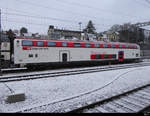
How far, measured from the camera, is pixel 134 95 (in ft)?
18.8

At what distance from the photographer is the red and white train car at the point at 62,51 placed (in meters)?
11.8

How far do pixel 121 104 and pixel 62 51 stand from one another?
999cm

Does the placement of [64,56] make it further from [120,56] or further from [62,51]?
[120,56]

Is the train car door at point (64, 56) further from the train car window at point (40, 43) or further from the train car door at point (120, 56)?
the train car door at point (120, 56)

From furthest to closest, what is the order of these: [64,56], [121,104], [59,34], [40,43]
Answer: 1. [59,34]
2. [64,56]
3. [40,43]
4. [121,104]

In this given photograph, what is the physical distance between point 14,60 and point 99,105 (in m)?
9.62

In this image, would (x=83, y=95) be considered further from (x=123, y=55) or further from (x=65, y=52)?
(x=123, y=55)

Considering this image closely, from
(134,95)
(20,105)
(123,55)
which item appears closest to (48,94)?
(20,105)

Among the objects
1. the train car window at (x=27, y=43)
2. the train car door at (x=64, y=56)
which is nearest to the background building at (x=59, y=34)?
the train car door at (x=64, y=56)

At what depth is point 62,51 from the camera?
1384 cm

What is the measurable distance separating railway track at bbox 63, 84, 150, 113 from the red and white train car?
910 cm

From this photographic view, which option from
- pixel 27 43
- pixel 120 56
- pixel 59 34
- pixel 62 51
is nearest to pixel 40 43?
pixel 27 43

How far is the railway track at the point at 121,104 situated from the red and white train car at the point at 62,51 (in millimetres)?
9105

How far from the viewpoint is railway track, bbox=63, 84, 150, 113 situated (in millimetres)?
4273
